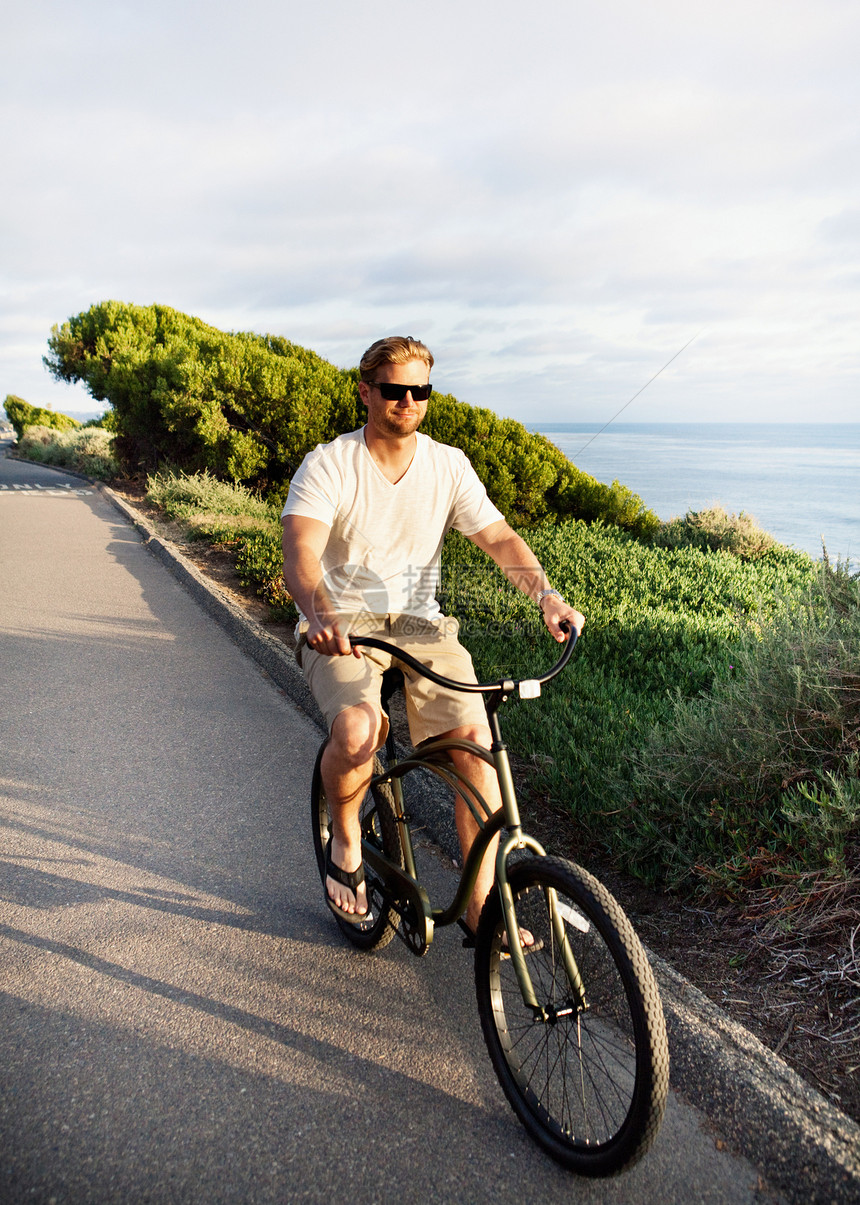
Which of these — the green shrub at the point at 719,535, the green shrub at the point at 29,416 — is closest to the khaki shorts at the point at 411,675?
the green shrub at the point at 719,535

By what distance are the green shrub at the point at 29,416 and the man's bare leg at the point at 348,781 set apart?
52.2 meters

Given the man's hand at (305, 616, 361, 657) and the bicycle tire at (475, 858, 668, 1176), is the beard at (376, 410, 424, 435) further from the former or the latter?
the bicycle tire at (475, 858, 668, 1176)

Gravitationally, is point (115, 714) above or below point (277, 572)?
below

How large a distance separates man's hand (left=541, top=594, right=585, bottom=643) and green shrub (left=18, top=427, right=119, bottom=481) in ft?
73.3

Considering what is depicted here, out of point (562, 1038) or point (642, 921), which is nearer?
point (562, 1038)

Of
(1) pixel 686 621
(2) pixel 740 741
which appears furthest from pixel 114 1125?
(1) pixel 686 621

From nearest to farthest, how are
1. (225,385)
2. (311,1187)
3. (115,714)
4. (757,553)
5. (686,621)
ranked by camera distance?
(311,1187), (115,714), (686,621), (757,553), (225,385)

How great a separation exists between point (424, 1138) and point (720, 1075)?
0.83 metres

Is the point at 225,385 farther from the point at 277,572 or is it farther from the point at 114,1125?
the point at 114,1125

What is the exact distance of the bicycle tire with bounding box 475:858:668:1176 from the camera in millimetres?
1868

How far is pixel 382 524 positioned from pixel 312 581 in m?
0.43

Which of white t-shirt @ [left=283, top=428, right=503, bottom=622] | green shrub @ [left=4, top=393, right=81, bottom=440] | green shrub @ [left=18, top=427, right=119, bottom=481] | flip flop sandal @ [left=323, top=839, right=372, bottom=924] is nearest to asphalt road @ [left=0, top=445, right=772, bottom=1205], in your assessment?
flip flop sandal @ [left=323, top=839, right=372, bottom=924]

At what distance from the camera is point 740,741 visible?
3535mm

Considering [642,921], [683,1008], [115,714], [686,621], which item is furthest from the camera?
[686,621]
